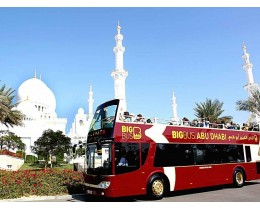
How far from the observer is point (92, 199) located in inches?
410

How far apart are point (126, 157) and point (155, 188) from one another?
1.79 metres

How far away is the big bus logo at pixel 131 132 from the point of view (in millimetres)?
9992

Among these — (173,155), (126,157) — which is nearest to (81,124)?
(173,155)

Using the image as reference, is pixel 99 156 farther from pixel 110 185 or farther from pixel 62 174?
pixel 62 174

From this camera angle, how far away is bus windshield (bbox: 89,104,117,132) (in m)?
10.1

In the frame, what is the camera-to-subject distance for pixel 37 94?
204 feet

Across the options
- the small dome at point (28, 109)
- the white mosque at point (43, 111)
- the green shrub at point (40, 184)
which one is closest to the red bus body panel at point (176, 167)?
the green shrub at point (40, 184)

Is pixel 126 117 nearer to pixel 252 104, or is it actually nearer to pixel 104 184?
pixel 104 184

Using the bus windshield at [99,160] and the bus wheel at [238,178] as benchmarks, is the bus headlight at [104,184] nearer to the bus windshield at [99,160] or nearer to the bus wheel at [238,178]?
the bus windshield at [99,160]

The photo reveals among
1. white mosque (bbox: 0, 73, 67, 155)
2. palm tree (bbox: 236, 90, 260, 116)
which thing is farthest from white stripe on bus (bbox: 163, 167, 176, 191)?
white mosque (bbox: 0, 73, 67, 155)

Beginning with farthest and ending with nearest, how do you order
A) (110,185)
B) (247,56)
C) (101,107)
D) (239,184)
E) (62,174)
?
(247,56) → (239,184) → (62,174) → (101,107) → (110,185)

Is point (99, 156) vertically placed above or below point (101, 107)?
below

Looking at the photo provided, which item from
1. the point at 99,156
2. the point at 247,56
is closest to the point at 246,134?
the point at 99,156

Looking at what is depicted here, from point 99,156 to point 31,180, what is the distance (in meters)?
3.68
